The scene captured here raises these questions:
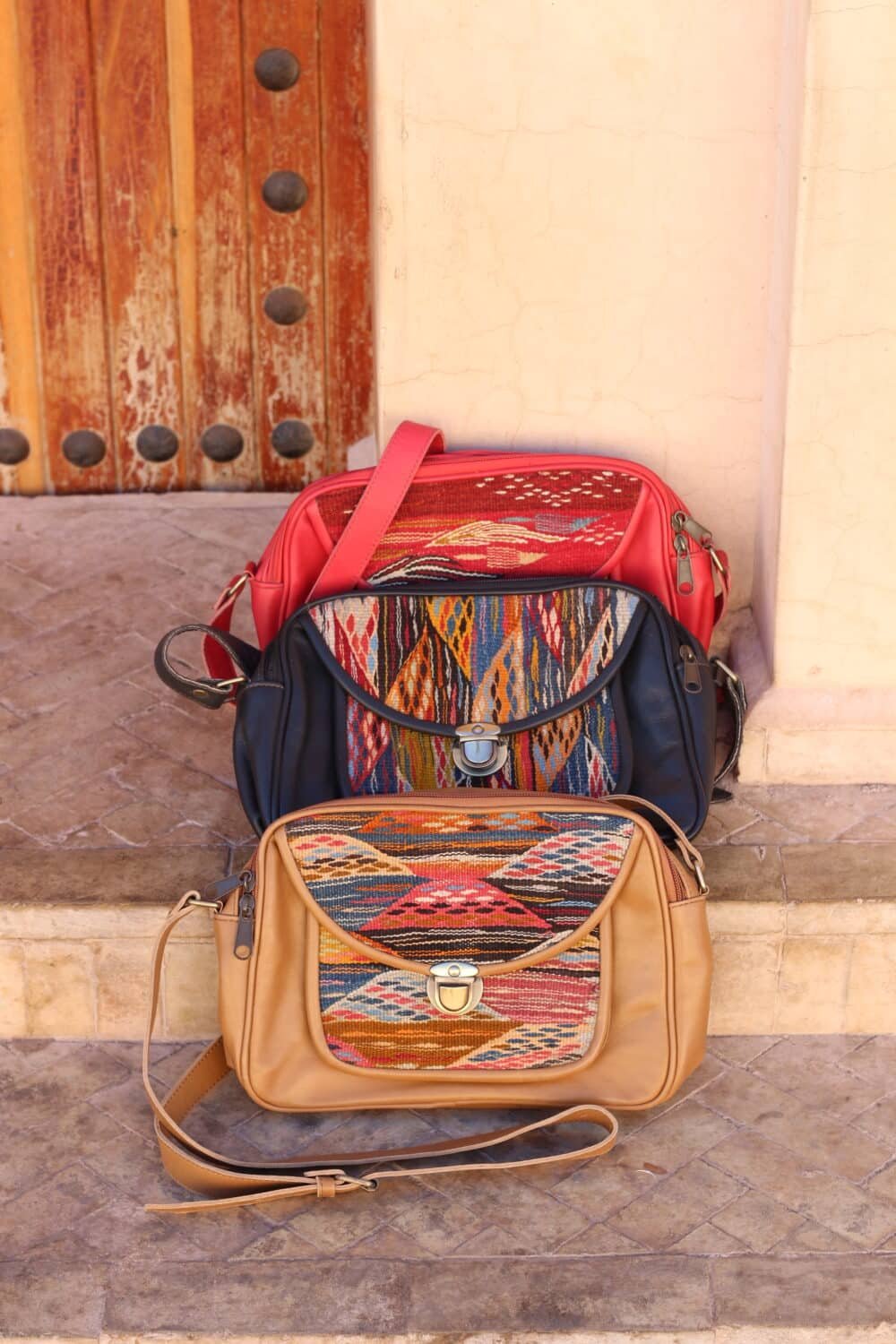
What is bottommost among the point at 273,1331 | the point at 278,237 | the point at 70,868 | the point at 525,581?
the point at 273,1331

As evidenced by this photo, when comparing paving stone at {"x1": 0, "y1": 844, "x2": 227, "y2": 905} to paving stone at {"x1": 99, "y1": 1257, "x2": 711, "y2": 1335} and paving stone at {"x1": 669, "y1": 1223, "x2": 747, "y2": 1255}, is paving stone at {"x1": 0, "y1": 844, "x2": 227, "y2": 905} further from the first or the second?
paving stone at {"x1": 669, "y1": 1223, "x2": 747, "y2": 1255}

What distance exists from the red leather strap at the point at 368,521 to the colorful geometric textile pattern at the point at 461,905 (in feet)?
1.40

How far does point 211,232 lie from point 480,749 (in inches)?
58.9

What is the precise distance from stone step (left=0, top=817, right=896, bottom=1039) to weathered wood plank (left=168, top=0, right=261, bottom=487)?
1321 millimetres

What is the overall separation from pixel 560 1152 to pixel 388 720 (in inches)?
24.3

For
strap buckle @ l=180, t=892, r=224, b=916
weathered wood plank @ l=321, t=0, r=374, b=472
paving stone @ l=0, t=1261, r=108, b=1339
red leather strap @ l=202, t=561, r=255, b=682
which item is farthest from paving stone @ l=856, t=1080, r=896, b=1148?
weathered wood plank @ l=321, t=0, r=374, b=472

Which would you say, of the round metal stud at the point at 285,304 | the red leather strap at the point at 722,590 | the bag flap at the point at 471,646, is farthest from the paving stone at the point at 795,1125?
the round metal stud at the point at 285,304

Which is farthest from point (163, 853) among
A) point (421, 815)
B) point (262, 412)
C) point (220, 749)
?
point (262, 412)

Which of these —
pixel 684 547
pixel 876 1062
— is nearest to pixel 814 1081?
pixel 876 1062

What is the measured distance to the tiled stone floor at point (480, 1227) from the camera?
1.99 meters

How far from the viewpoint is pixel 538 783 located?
2383mm

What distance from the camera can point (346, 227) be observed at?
3408mm

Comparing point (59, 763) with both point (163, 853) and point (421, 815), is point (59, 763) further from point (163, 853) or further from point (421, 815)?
point (421, 815)

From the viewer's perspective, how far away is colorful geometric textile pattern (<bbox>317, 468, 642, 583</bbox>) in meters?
2.50
